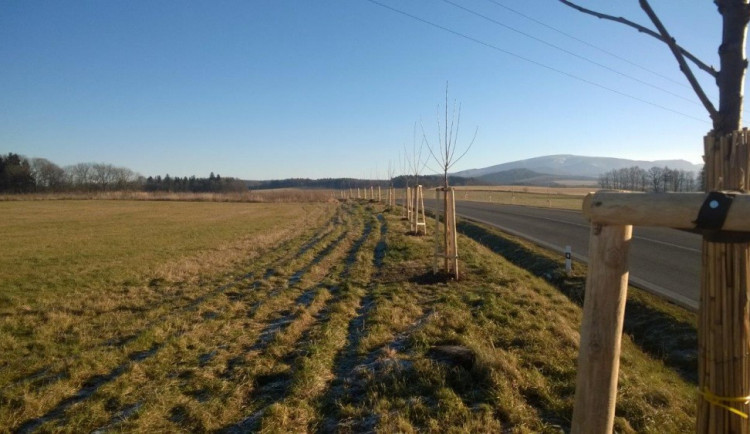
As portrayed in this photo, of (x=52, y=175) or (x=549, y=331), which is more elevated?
(x=52, y=175)

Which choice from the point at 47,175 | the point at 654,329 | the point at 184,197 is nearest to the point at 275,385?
the point at 654,329

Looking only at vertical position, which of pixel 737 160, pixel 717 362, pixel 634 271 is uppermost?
pixel 737 160

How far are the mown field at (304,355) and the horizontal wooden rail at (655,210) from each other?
2.61m

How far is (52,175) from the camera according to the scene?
3767 inches

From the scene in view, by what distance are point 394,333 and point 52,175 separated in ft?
367

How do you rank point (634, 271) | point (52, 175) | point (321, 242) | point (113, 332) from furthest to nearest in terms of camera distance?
point (52, 175) < point (321, 242) < point (634, 271) < point (113, 332)

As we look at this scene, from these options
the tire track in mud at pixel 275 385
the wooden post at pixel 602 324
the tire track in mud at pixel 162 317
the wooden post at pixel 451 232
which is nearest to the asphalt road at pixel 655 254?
the wooden post at pixel 451 232

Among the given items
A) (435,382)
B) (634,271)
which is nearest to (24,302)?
(435,382)

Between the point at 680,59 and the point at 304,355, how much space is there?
5.03m

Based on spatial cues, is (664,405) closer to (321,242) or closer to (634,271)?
(634,271)

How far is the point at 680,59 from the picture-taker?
7.17ft

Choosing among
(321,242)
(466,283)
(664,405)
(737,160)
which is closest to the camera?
(737,160)

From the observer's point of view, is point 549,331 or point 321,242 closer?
point 549,331

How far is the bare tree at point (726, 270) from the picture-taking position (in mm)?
1932
